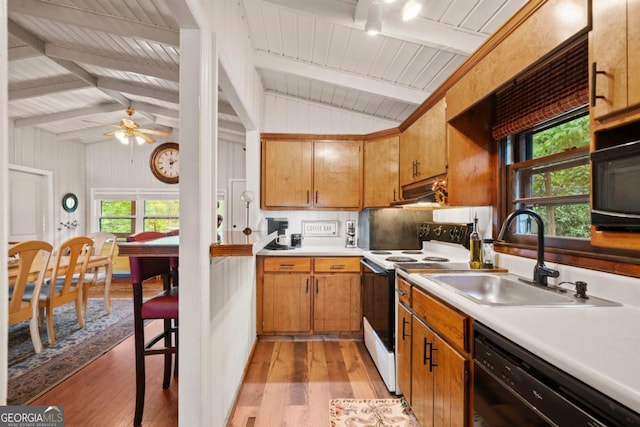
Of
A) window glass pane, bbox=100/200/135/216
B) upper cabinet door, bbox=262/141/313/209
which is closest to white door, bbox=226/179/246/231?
window glass pane, bbox=100/200/135/216

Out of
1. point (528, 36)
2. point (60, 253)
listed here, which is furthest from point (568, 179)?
point (60, 253)

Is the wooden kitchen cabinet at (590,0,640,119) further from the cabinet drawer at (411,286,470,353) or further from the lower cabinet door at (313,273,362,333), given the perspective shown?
the lower cabinet door at (313,273,362,333)

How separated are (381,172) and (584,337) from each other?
8.50 ft

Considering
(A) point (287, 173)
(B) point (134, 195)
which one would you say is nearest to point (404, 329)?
(A) point (287, 173)

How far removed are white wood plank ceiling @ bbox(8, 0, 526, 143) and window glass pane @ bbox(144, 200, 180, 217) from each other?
1.78m

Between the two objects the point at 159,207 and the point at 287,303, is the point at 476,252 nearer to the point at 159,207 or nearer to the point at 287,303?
the point at 287,303

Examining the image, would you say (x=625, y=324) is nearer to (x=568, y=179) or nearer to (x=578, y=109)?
(x=568, y=179)

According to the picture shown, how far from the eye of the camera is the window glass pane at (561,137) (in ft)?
5.06

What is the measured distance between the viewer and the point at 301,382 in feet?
7.75

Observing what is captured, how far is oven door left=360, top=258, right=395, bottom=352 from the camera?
2.24 m

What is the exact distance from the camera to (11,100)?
3.94m

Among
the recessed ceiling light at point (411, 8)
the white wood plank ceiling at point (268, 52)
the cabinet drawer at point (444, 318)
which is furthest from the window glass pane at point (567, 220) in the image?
the recessed ceiling light at point (411, 8)

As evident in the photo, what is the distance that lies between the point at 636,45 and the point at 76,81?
17.1 ft

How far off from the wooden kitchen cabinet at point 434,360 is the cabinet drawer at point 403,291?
0.01 m
